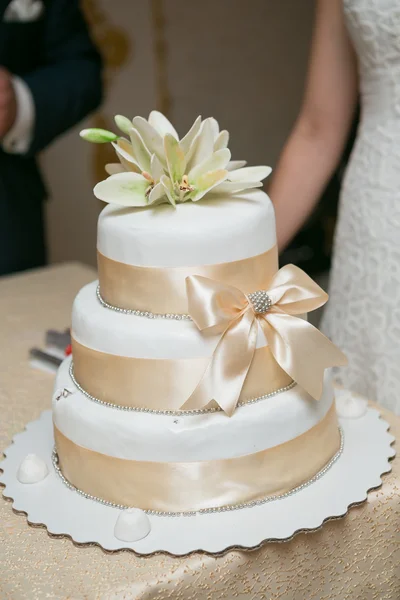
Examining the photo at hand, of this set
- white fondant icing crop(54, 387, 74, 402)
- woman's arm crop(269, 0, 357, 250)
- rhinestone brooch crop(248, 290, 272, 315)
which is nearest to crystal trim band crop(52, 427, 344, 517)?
white fondant icing crop(54, 387, 74, 402)

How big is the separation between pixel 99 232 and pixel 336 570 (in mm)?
545

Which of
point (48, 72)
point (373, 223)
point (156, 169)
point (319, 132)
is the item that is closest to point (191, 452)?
point (156, 169)

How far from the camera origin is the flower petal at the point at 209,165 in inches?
39.4

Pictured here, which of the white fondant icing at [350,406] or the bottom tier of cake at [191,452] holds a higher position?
the bottom tier of cake at [191,452]

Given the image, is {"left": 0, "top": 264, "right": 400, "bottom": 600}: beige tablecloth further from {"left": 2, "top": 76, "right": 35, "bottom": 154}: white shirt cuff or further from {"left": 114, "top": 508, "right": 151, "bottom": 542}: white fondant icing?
{"left": 2, "top": 76, "right": 35, "bottom": 154}: white shirt cuff

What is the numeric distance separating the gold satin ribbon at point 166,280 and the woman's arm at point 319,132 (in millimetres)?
583

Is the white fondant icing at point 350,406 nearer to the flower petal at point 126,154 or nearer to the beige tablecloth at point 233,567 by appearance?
the beige tablecloth at point 233,567

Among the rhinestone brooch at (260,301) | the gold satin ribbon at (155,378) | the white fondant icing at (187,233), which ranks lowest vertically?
the gold satin ribbon at (155,378)

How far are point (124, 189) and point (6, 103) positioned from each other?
3.92ft

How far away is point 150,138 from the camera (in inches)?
39.4

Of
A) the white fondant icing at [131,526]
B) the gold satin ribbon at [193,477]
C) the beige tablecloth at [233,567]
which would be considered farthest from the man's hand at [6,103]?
the white fondant icing at [131,526]

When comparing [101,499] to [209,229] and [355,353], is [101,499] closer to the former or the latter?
[209,229]

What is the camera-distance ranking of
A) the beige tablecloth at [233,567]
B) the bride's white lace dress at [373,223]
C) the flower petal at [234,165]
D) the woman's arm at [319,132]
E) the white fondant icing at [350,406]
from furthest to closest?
1. the woman's arm at [319,132]
2. the bride's white lace dress at [373,223]
3. the white fondant icing at [350,406]
4. the flower petal at [234,165]
5. the beige tablecloth at [233,567]

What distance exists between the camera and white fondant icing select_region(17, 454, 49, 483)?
1066 mm
